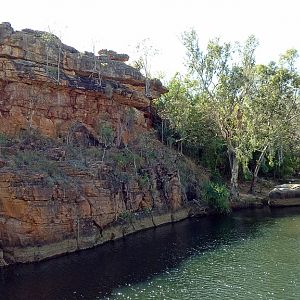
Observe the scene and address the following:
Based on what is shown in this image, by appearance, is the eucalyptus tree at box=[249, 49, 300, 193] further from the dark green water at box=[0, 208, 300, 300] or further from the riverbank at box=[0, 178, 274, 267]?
the dark green water at box=[0, 208, 300, 300]

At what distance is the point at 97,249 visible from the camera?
33.1 meters

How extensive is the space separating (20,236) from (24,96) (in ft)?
53.0

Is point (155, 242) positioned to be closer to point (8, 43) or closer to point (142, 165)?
point (142, 165)

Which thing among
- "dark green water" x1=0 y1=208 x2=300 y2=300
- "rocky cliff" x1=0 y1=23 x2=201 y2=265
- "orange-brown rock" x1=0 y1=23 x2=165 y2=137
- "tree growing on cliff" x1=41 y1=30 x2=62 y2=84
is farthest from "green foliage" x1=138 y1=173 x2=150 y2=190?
"tree growing on cliff" x1=41 y1=30 x2=62 y2=84

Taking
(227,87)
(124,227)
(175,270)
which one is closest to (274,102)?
(227,87)

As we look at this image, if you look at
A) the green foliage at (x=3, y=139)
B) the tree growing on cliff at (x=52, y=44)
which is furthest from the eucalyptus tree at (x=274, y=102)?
the green foliage at (x=3, y=139)

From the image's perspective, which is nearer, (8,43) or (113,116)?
(8,43)

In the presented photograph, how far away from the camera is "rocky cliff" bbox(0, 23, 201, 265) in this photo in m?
30.7

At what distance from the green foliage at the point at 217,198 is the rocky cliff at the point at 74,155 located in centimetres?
204

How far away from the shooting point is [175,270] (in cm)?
2766

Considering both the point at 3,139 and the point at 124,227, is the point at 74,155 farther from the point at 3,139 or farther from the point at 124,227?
Result: the point at 124,227

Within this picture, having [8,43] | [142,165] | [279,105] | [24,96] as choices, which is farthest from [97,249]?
[279,105]

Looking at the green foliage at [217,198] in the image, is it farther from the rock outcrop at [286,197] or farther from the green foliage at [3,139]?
the green foliage at [3,139]

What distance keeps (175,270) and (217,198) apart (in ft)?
64.0
